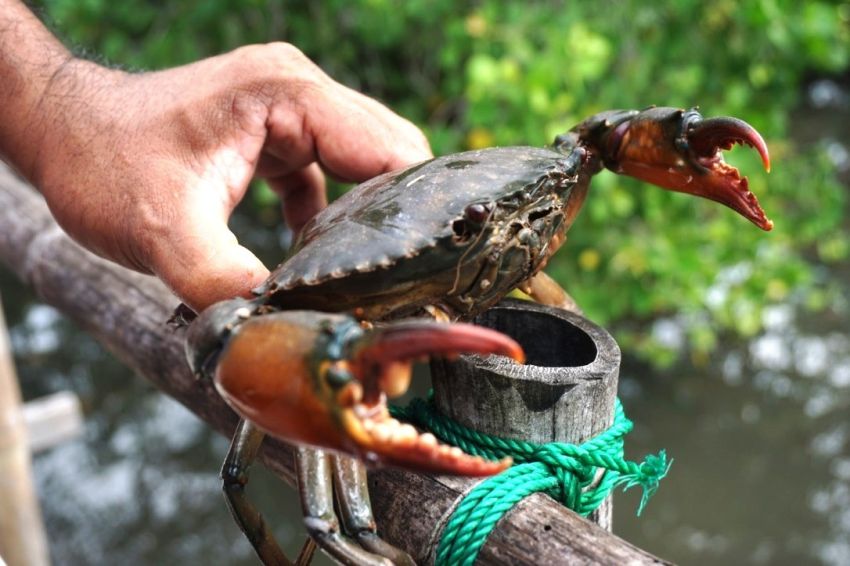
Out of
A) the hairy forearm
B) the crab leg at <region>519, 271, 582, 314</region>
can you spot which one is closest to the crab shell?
the crab leg at <region>519, 271, 582, 314</region>

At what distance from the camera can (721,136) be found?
1.38 metres

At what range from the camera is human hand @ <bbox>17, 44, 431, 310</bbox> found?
1.32m

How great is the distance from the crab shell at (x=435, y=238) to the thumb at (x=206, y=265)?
7 cm

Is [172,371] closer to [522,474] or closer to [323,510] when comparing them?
[323,510]

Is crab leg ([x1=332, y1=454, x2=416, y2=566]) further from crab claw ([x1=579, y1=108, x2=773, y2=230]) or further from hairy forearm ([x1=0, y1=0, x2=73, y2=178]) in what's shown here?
hairy forearm ([x1=0, y1=0, x2=73, y2=178])

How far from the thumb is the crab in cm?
7

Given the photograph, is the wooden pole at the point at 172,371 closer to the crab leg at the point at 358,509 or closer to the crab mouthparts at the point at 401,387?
the crab leg at the point at 358,509

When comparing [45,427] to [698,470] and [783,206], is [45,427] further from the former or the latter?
[783,206]

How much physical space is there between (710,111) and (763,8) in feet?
1.68

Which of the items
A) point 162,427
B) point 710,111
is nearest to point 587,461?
point 710,111

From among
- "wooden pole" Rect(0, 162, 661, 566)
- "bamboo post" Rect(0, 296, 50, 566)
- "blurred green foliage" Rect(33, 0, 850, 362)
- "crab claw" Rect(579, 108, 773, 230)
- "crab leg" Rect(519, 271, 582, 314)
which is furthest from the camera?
"blurred green foliage" Rect(33, 0, 850, 362)

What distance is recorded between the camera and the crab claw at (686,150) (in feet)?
4.52

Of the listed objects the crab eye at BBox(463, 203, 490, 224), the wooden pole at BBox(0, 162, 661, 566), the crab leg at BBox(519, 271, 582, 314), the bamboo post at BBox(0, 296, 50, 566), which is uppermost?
the crab eye at BBox(463, 203, 490, 224)

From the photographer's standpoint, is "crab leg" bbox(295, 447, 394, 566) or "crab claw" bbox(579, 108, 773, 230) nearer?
"crab leg" bbox(295, 447, 394, 566)
